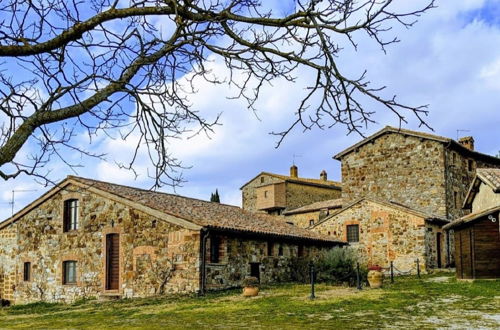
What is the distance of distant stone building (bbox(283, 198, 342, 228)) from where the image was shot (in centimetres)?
4125

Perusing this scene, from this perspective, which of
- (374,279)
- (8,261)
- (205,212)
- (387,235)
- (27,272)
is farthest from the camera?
(387,235)

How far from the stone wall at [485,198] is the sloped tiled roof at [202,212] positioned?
24.5ft

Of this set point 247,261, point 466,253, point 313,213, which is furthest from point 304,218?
point 466,253

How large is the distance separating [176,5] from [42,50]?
5.14 feet

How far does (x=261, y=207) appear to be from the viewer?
170 ft

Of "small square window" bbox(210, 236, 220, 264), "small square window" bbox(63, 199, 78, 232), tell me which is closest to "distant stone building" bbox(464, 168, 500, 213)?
"small square window" bbox(210, 236, 220, 264)

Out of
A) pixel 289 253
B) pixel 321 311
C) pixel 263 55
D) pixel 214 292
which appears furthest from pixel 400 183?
pixel 263 55

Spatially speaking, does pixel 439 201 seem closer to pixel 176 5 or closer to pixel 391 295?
pixel 391 295

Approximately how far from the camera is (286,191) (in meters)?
50.5

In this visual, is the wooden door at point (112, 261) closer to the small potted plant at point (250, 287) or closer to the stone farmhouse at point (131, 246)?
A: the stone farmhouse at point (131, 246)

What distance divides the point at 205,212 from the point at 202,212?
361mm

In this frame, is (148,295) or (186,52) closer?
(186,52)

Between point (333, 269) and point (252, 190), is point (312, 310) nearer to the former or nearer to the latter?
point (333, 269)

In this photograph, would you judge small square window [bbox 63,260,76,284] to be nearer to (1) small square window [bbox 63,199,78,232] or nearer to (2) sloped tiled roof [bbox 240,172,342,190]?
(1) small square window [bbox 63,199,78,232]
